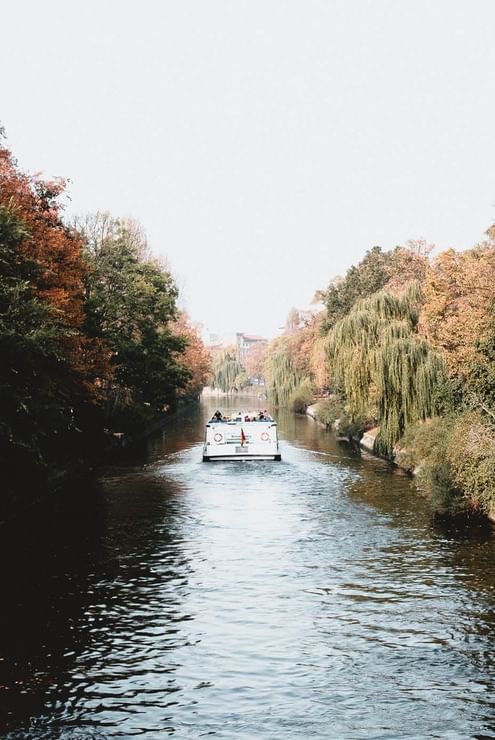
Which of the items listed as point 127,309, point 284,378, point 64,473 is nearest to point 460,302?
point 64,473

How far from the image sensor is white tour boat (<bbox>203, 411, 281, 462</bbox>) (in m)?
41.3

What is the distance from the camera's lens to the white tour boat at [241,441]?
41.3 meters

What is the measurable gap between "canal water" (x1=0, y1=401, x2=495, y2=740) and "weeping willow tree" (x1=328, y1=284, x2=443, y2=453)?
801 cm

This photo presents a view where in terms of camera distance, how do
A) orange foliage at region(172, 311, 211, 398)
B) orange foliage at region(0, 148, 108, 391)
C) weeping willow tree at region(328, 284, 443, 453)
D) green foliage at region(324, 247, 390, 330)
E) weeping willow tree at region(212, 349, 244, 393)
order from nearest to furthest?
1. orange foliage at region(0, 148, 108, 391)
2. weeping willow tree at region(328, 284, 443, 453)
3. green foliage at region(324, 247, 390, 330)
4. orange foliage at region(172, 311, 211, 398)
5. weeping willow tree at region(212, 349, 244, 393)

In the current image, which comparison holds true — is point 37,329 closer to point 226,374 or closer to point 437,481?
point 437,481

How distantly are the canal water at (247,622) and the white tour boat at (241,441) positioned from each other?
11782 millimetres

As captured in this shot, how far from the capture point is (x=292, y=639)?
596 inches

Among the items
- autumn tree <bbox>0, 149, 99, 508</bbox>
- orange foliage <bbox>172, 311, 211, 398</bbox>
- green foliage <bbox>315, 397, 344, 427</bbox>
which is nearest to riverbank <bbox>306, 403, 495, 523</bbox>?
autumn tree <bbox>0, 149, 99, 508</bbox>

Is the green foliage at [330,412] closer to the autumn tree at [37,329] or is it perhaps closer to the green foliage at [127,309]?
the green foliage at [127,309]

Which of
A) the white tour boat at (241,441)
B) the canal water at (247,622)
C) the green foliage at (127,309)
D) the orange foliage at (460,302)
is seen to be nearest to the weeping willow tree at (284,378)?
the green foliage at (127,309)

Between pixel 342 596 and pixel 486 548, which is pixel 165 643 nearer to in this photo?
pixel 342 596

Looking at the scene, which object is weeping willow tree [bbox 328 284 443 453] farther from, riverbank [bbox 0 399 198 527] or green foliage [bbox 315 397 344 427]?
green foliage [bbox 315 397 344 427]

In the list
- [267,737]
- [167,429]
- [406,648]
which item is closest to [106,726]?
[267,737]

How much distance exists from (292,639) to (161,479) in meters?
20.9
